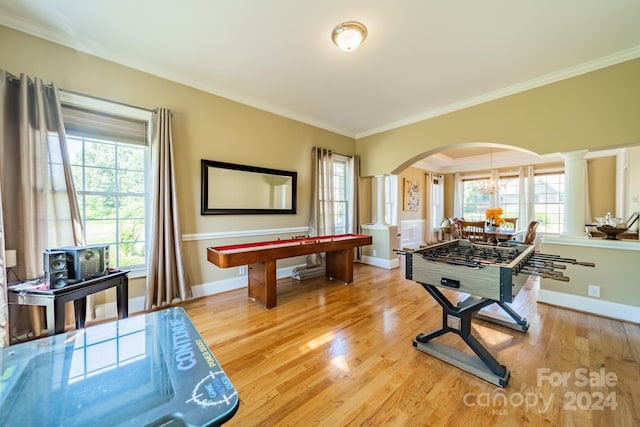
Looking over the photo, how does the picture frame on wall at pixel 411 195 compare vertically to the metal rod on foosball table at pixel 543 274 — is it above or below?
above

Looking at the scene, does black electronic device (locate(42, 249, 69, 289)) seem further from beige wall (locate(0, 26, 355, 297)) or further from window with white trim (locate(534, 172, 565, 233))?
window with white trim (locate(534, 172, 565, 233))

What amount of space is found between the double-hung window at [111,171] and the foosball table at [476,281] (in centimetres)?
298

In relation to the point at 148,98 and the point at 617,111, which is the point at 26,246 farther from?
the point at 617,111

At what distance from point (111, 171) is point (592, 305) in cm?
553

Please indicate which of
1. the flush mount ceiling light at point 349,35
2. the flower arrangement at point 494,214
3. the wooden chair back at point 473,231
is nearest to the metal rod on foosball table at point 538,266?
the flush mount ceiling light at point 349,35

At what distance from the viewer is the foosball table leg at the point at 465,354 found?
1.68 meters

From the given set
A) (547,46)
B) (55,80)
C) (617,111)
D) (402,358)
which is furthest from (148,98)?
(617,111)

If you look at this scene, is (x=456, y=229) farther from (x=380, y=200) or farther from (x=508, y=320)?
(x=508, y=320)

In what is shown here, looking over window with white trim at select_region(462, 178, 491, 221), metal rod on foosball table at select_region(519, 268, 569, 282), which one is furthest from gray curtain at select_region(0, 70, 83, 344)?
window with white trim at select_region(462, 178, 491, 221)

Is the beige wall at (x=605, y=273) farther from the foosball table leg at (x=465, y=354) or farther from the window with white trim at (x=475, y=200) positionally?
the window with white trim at (x=475, y=200)

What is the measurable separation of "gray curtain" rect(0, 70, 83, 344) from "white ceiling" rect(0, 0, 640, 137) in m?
0.61

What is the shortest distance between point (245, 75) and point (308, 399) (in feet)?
10.8

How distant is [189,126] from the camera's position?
308 cm

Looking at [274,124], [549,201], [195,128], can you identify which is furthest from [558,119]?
[549,201]
